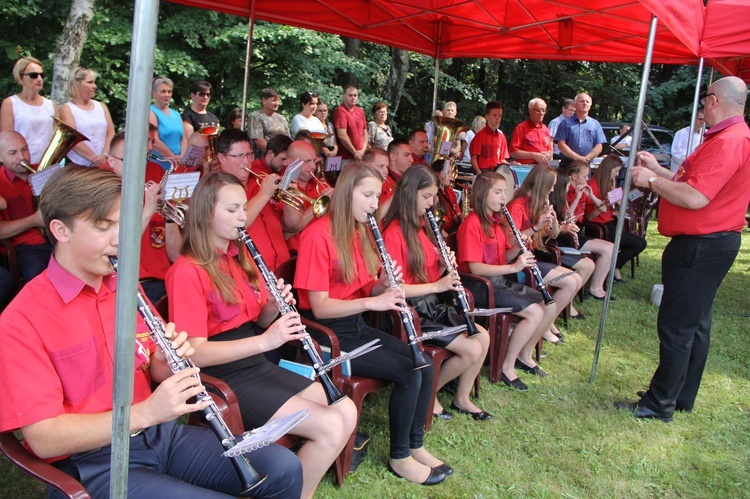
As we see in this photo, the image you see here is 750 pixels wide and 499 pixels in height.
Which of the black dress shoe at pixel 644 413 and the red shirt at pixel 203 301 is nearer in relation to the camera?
the red shirt at pixel 203 301

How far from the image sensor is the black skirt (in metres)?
2.45

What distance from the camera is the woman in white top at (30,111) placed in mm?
4941

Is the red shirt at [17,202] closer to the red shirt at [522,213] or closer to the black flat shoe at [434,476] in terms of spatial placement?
the black flat shoe at [434,476]

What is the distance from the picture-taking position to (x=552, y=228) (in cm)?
568

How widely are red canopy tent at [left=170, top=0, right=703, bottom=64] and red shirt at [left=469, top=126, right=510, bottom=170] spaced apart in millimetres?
1071

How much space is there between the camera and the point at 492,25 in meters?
6.90

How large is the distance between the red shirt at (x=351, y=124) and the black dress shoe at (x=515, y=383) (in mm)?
4878

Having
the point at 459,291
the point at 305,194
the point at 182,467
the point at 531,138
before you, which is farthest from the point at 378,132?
the point at 182,467

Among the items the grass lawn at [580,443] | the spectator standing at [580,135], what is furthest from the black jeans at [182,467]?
the spectator standing at [580,135]

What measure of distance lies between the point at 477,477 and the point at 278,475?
1.46 m

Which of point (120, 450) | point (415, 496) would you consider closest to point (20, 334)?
point (120, 450)

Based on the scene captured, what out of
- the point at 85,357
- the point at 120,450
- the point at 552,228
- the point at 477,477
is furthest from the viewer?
the point at 552,228

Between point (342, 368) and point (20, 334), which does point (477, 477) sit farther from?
point (20, 334)

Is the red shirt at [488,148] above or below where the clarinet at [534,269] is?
above
